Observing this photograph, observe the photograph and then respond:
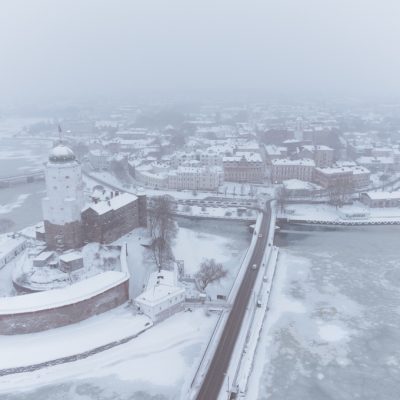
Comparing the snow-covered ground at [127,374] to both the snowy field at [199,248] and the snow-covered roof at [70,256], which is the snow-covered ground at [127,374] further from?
the snow-covered roof at [70,256]

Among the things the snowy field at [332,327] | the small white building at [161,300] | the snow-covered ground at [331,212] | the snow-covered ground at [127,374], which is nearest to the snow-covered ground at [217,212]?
the snow-covered ground at [331,212]

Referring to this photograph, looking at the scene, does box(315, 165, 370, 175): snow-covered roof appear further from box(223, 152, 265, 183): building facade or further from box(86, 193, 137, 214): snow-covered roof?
box(86, 193, 137, 214): snow-covered roof

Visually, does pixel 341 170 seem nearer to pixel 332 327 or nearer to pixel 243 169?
pixel 243 169

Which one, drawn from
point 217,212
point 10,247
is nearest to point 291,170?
point 217,212

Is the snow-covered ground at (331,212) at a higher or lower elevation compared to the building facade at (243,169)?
lower

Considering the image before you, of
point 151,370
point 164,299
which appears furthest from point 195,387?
point 164,299

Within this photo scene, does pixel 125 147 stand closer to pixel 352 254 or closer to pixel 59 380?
pixel 352 254

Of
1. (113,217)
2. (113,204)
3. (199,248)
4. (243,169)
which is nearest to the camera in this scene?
(113,217)
